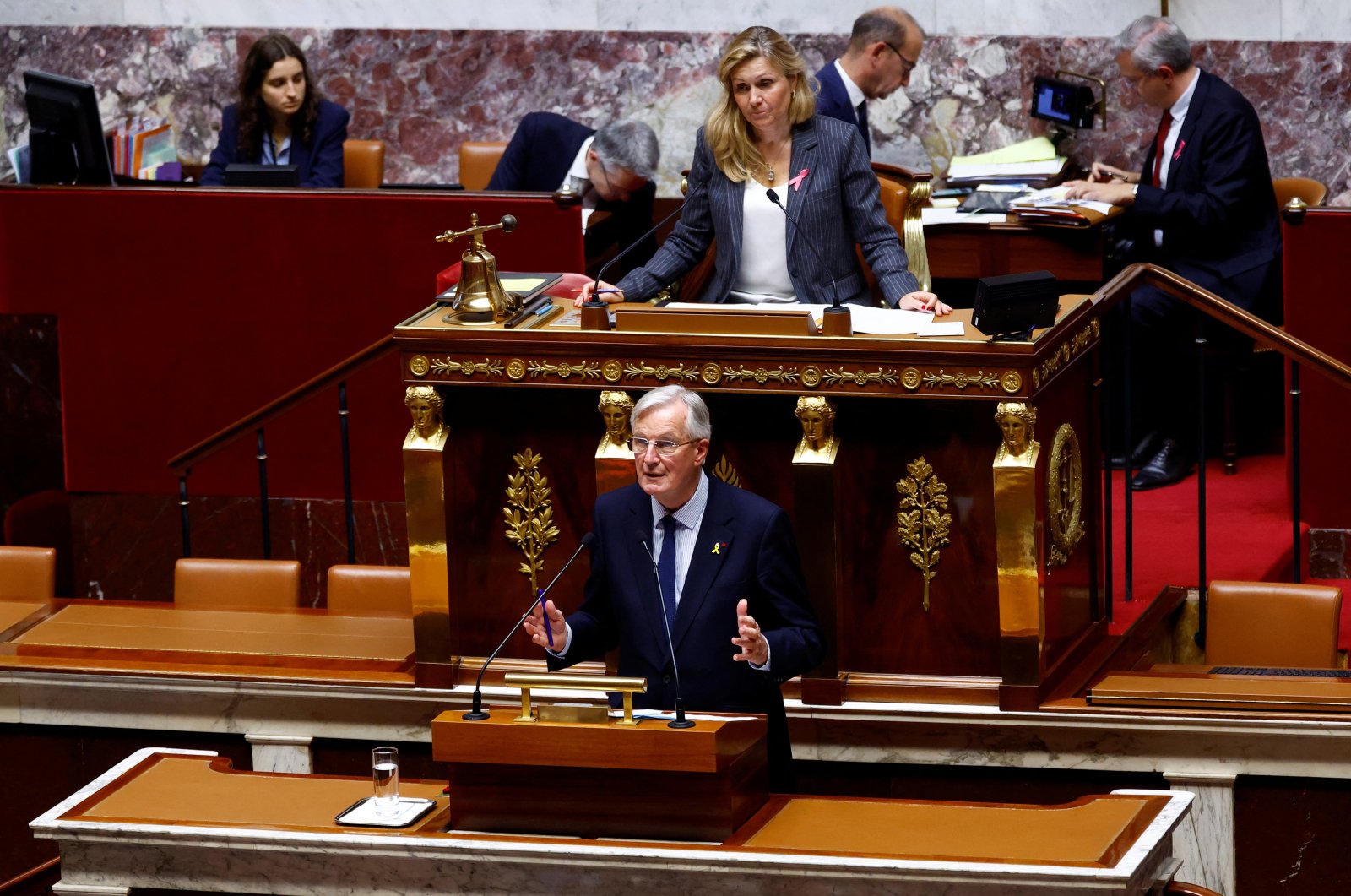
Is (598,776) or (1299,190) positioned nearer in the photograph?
(598,776)

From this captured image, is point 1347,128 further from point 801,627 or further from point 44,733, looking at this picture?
point 44,733

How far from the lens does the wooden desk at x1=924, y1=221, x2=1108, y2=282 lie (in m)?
7.04

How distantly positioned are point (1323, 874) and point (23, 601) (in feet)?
11.0

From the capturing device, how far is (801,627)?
13.8 feet

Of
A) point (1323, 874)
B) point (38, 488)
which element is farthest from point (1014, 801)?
point (38, 488)

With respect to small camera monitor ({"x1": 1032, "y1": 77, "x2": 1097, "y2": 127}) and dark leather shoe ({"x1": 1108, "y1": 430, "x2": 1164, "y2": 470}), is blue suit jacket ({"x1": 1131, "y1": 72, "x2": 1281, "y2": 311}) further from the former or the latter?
small camera monitor ({"x1": 1032, "y1": 77, "x2": 1097, "y2": 127})

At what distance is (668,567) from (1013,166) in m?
3.82

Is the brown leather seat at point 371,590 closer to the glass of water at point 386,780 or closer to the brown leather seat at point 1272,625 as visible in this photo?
the glass of water at point 386,780

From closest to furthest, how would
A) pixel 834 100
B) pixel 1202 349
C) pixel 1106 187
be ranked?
pixel 1202 349
pixel 834 100
pixel 1106 187

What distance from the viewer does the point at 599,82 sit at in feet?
28.3

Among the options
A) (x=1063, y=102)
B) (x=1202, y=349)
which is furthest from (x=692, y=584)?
(x=1063, y=102)

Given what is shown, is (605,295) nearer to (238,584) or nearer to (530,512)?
(530,512)

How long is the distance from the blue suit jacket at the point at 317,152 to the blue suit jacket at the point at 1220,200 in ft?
8.99

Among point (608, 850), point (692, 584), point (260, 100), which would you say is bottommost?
point (608, 850)
